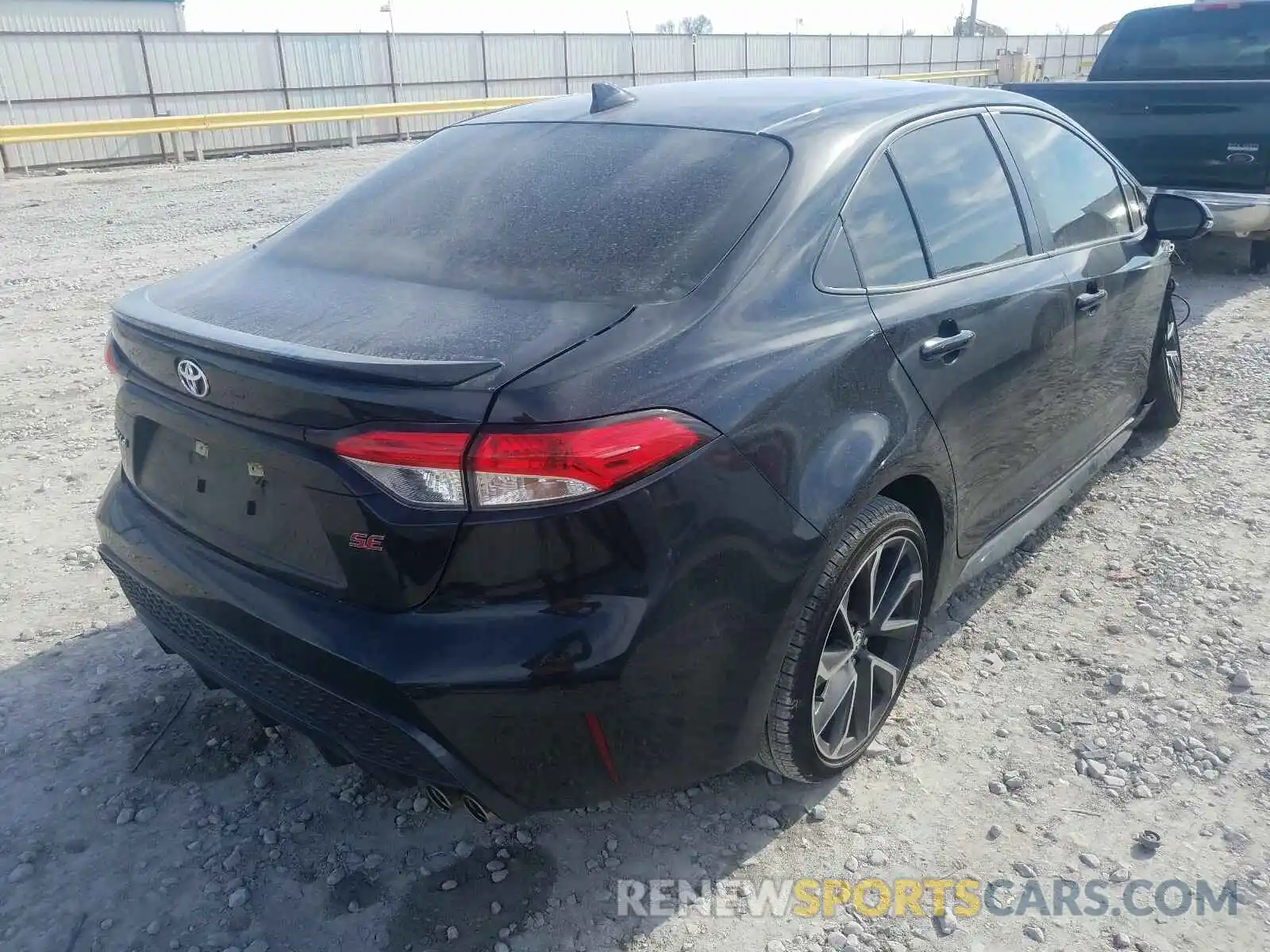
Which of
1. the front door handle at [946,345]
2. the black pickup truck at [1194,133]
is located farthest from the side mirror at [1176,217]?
the black pickup truck at [1194,133]

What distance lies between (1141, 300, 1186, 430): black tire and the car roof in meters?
1.58

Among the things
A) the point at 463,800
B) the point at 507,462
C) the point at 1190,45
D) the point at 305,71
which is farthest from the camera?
the point at 305,71

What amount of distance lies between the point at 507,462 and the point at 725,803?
1.28 meters

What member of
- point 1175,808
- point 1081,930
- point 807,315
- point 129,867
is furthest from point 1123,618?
point 129,867

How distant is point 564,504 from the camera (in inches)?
75.9

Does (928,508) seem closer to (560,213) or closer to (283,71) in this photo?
(560,213)

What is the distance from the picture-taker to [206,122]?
60.8ft

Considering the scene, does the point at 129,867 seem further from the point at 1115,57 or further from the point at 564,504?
the point at 1115,57

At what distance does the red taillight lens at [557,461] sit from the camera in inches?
74.8

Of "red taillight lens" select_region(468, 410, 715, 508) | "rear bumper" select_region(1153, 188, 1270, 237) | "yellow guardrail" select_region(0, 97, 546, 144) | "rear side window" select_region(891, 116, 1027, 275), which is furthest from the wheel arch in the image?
"yellow guardrail" select_region(0, 97, 546, 144)

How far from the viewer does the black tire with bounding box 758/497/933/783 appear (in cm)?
236

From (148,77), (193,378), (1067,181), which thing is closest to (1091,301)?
(1067,181)

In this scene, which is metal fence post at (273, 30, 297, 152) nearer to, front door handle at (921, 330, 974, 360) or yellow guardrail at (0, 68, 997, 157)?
yellow guardrail at (0, 68, 997, 157)

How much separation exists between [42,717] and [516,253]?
6.51 feet
